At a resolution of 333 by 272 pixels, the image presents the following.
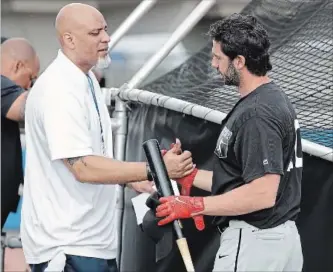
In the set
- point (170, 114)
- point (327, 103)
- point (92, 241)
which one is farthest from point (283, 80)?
point (92, 241)

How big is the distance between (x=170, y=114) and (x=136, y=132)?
48cm

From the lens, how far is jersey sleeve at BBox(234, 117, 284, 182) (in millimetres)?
3559

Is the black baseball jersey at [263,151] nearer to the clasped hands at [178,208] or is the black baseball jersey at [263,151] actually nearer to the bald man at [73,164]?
the clasped hands at [178,208]

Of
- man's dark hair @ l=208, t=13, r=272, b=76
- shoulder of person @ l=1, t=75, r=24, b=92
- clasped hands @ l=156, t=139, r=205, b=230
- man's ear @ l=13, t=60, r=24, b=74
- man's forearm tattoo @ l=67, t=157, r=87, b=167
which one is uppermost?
man's ear @ l=13, t=60, r=24, b=74

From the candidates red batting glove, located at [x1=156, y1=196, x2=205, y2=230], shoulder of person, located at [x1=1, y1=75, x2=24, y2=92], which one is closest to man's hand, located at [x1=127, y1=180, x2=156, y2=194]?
red batting glove, located at [x1=156, y1=196, x2=205, y2=230]

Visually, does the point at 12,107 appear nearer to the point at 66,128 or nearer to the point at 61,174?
the point at 61,174

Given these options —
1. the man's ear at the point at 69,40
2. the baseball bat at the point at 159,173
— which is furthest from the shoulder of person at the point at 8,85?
the baseball bat at the point at 159,173

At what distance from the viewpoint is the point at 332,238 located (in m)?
4.21

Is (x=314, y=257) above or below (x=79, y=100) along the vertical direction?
below

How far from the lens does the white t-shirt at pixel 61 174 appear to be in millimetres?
4062

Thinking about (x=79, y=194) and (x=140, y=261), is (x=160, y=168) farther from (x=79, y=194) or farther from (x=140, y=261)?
(x=140, y=261)

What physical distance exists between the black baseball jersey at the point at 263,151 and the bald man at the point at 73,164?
364mm

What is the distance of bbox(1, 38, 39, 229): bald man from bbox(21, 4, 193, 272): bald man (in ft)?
4.47

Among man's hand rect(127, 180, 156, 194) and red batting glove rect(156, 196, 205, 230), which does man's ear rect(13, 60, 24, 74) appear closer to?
man's hand rect(127, 180, 156, 194)
